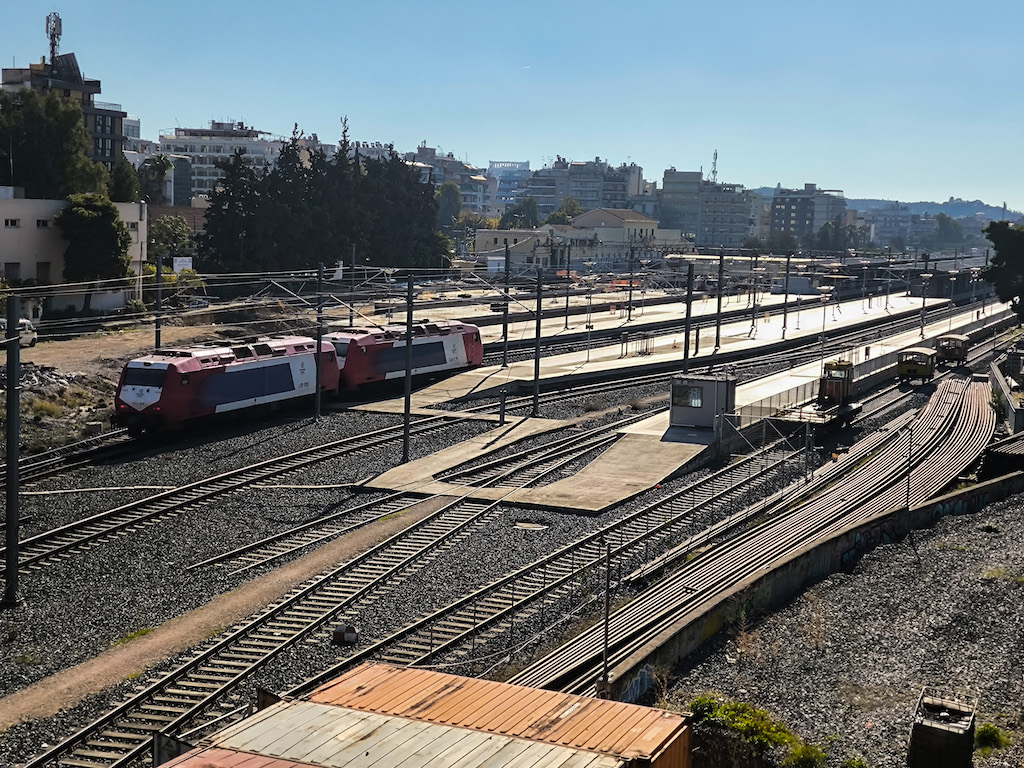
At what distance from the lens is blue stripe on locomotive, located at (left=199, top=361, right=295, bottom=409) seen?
114 ft

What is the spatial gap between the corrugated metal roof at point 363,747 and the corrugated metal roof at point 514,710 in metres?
0.26

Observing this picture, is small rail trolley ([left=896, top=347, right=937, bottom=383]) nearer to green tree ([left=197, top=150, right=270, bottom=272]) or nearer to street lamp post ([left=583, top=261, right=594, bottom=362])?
street lamp post ([left=583, top=261, right=594, bottom=362])

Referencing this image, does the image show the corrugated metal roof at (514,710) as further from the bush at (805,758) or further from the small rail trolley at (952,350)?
the small rail trolley at (952,350)

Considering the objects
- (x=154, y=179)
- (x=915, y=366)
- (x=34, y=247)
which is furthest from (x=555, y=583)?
(x=154, y=179)

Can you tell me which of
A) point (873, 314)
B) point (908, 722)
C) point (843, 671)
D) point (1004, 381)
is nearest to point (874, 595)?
point (843, 671)

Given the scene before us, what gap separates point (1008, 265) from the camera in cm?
7781

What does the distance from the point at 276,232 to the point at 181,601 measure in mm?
56528

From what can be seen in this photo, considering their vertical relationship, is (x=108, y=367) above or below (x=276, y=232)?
below

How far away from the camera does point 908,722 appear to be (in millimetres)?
16516

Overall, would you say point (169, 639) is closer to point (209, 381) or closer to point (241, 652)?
point (241, 652)

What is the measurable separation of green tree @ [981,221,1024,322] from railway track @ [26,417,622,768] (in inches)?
2392

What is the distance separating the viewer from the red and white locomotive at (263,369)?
1309 inches

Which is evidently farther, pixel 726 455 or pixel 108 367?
pixel 108 367

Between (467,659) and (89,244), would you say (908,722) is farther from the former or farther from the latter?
(89,244)
